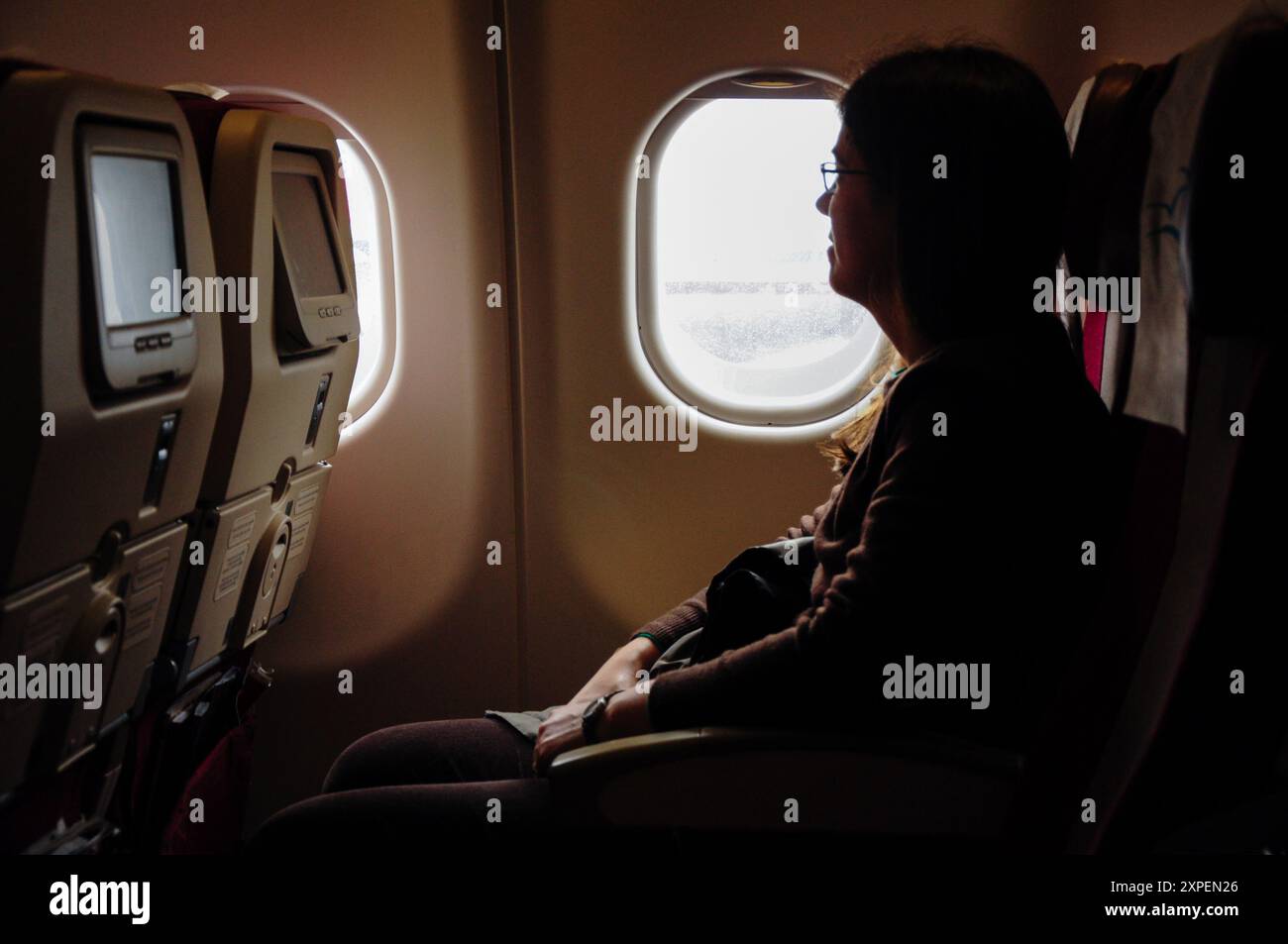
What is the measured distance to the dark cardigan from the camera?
128cm

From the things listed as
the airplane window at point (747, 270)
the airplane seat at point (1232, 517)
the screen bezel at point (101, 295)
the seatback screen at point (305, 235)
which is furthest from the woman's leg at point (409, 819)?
the airplane window at point (747, 270)

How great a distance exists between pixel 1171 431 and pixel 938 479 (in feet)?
0.80

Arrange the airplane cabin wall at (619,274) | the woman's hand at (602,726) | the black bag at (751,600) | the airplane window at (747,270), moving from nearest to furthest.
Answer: the woman's hand at (602,726)
the black bag at (751,600)
the airplane cabin wall at (619,274)
the airplane window at (747,270)

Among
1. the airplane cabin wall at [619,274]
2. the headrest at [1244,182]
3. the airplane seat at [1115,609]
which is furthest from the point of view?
the airplane cabin wall at [619,274]

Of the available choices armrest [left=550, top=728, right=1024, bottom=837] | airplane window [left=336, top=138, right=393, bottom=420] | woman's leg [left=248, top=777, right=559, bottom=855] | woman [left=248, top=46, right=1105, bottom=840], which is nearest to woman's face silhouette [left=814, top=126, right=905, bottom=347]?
woman [left=248, top=46, right=1105, bottom=840]

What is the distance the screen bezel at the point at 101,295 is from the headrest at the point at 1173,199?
114 centimetres

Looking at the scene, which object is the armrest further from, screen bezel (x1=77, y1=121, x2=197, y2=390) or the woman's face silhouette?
screen bezel (x1=77, y1=121, x2=197, y2=390)

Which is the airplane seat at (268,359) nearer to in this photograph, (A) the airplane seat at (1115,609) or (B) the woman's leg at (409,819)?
(B) the woman's leg at (409,819)

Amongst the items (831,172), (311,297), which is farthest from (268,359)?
(831,172)

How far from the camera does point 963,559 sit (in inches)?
50.6

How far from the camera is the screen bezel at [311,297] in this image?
6.00 feet
